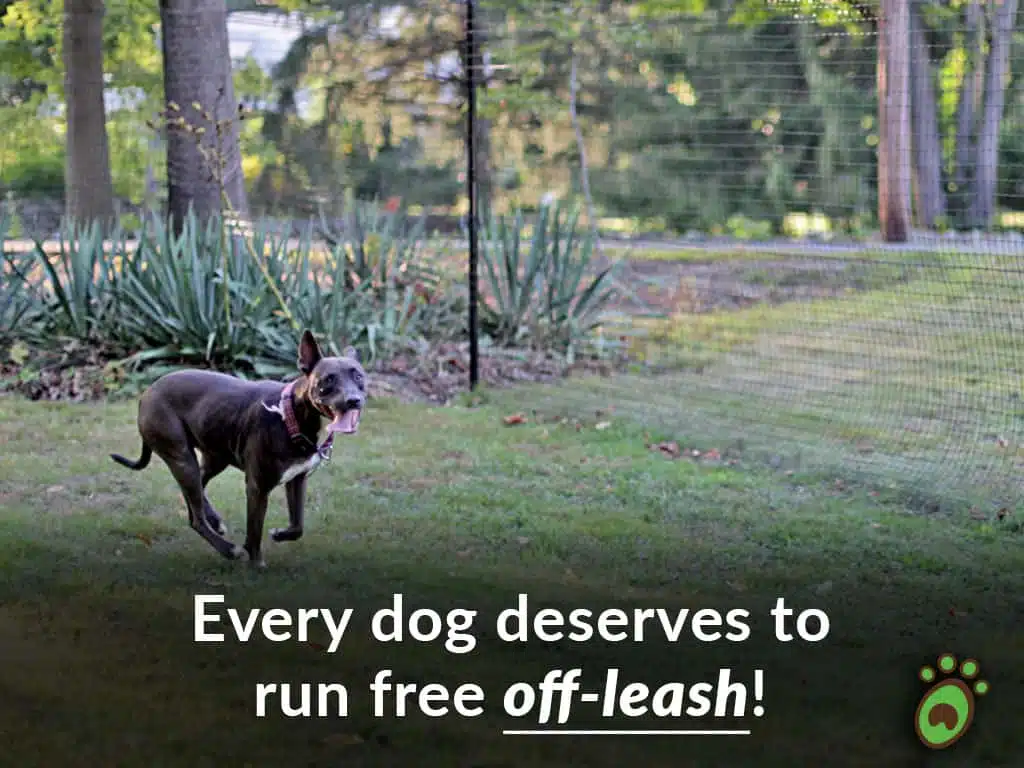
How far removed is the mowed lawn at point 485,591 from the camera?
11.2ft

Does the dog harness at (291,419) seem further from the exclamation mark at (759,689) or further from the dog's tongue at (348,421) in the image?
the exclamation mark at (759,689)

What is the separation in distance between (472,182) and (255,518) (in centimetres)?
437

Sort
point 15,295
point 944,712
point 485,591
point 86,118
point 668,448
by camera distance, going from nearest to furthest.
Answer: point 944,712 → point 485,591 → point 668,448 → point 15,295 → point 86,118

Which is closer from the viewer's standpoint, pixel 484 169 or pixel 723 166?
pixel 723 166

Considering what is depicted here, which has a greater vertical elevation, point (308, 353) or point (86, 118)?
point (86, 118)

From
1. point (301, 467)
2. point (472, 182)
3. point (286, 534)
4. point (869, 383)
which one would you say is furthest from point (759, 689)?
point (869, 383)

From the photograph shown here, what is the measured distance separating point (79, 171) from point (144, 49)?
1.06m

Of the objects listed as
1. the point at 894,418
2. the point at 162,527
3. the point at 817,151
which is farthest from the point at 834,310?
the point at 162,527

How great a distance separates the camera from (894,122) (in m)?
8.26

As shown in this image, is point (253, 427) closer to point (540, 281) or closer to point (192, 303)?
point (192, 303)

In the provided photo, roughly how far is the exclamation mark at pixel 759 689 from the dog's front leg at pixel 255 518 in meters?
1.71

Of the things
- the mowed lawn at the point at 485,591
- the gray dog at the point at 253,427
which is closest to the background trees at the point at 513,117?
the mowed lawn at the point at 485,591

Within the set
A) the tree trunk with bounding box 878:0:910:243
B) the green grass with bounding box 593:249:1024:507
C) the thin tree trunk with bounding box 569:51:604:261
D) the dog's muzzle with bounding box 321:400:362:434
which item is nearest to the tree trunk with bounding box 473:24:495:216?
the thin tree trunk with bounding box 569:51:604:261

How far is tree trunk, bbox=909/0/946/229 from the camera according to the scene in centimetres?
816
